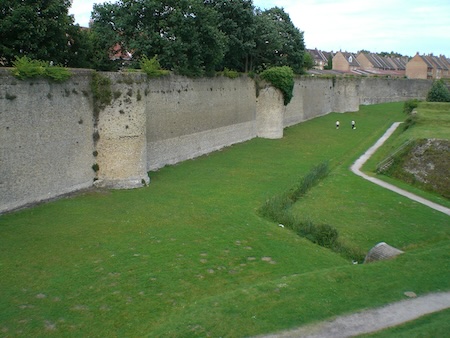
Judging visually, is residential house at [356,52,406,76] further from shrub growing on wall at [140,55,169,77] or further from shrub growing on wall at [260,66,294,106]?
shrub growing on wall at [140,55,169,77]

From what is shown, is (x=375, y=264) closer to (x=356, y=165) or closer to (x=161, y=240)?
(x=161, y=240)

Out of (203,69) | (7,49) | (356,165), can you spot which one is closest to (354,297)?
(7,49)

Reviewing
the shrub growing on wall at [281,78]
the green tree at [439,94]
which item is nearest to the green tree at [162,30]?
the shrub growing on wall at [281,78]

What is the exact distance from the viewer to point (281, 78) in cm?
3716

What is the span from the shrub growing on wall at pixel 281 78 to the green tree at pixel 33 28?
17388 mm

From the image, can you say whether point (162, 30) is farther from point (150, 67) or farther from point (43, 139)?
point (43, 139)

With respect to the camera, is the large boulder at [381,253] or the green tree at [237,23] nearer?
the large boulder at [381,253]

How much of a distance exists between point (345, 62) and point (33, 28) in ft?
324

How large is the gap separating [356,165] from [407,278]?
17.5 metres

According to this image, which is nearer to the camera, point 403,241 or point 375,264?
point 375,264

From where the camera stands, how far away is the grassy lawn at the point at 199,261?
10.5 metres

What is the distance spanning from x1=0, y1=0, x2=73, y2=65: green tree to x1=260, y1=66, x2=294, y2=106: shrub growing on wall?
17.4m

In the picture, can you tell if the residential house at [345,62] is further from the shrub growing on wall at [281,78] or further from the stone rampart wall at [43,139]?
the stone rampart wall at [43,139]

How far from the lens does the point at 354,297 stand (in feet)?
37.0
